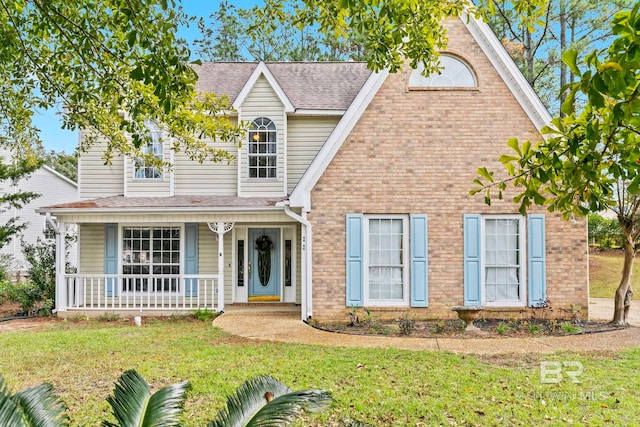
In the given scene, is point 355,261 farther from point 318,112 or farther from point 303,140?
point 318,112

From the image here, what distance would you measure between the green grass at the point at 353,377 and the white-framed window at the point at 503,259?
3272mm

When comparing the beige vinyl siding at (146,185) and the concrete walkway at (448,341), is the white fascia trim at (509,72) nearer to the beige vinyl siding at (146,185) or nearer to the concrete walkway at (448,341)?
the concrete walkway at (448,341)

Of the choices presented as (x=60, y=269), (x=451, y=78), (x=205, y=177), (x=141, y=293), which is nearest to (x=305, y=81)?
(x=205, y=177)

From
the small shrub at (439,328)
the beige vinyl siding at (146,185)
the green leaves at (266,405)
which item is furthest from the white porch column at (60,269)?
the green leaves at (266,405)

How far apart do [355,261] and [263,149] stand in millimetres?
5034

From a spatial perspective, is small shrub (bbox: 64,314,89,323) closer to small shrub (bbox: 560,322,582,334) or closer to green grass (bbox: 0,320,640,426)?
green grass (bbox: 0,320,640,426)

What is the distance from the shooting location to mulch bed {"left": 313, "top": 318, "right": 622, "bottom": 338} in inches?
373

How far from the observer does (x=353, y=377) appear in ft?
20.8

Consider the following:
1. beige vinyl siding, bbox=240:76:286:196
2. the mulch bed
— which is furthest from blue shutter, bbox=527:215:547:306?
beige vinyl siding, bbox=240:76:286:196

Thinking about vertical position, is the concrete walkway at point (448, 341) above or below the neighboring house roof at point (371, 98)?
below

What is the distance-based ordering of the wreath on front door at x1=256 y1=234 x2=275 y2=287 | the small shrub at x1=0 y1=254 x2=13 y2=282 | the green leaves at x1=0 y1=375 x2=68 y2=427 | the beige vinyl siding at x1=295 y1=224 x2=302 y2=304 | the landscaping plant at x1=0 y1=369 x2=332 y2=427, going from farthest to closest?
the small shrub at x1=0 y1=254 x2=13 y2=282 → the wreath on front door at x1=256 y1=234 x2=275 y2=287 → the beige vinyl siding at x1=295 y1=224 x2=302 y2=304 → the landscaping plant at x1=0 y1=369 x2=332 y2=427 → the green leaves at x1=0 y1=375 x2=68 y2=427

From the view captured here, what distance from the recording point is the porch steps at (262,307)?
12.7 m

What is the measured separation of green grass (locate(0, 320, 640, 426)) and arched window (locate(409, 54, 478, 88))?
6341 mm

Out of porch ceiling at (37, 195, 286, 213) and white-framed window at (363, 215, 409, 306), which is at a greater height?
porch ceiling at (37, 195, 286, 213)
